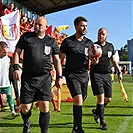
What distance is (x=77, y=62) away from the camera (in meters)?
6.07

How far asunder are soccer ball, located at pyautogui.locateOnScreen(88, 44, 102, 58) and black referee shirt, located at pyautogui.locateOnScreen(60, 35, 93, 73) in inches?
3.5

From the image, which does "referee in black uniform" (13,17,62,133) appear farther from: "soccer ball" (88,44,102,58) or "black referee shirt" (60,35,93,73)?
"soccer ball" (88,44,102,58)

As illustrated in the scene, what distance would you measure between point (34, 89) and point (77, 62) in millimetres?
1149

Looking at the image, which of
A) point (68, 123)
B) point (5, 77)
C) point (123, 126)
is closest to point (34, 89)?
point (68, 123)

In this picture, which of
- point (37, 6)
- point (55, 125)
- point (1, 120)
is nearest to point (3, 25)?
point (1, 120)

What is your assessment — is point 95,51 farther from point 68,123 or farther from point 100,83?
point 68,123

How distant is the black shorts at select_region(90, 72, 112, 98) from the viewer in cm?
673

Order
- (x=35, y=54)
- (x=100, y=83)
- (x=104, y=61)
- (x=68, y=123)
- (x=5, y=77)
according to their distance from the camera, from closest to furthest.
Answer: (x=35, y=54)
(x=100, y=83)
(x=104, y=61)
(x=68, y=123)
(x=5, y=77)

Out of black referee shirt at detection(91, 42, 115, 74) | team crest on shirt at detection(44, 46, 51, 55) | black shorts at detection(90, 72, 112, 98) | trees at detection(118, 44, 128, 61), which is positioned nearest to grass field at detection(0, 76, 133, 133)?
black shorts at detection(90, 72, 112, 98)

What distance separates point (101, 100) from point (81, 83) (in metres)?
0.86

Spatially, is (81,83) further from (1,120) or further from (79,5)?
(79,5)

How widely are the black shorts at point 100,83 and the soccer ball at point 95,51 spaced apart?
53cm

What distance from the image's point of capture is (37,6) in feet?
101

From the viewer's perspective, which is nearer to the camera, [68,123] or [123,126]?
[123,126]
